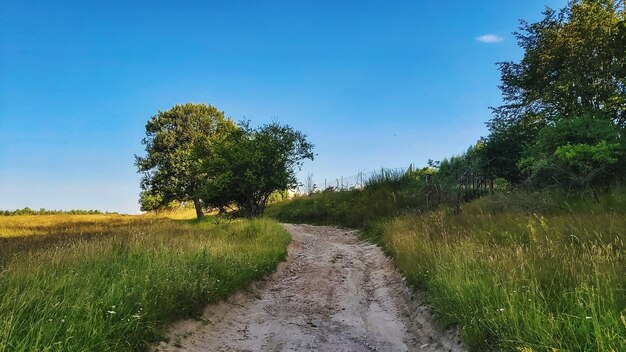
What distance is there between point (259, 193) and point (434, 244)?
13.6 metres

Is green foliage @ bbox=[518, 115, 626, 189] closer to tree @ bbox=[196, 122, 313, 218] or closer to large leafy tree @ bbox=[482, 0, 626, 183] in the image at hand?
large leafy tree @ bbox=[482, 0, 626, 183]

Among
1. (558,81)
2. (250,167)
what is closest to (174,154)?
(250,167)

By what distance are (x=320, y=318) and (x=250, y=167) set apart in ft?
46.9

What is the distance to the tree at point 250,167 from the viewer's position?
19719 mm

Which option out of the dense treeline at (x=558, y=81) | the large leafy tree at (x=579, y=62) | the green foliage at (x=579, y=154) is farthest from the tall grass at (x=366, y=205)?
the large leafy tree at (x=579, y=62)

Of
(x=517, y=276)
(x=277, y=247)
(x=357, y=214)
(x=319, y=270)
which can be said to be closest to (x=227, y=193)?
→ (x=357, y=214)

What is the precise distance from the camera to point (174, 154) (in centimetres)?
3250

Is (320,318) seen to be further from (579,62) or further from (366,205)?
A: (579,62)

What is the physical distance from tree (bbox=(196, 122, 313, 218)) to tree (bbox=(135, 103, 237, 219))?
10.6 meters

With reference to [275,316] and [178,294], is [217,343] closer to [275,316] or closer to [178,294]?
[178,294]

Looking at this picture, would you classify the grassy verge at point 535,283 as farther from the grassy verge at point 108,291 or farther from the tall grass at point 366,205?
the tall grass at point 366,205

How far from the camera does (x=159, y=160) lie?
3281cm

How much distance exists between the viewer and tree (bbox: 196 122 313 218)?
19.7m

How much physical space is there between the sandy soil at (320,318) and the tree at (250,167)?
10528 millimetres
